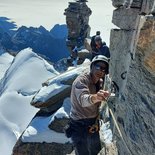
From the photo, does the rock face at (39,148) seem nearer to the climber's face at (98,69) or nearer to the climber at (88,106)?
the climber at (88,106)

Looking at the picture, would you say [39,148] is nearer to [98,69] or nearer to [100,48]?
[100,48]

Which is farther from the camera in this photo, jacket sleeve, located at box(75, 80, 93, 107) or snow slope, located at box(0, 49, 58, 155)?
snow slope, located at box(0, 49, 58, 155)

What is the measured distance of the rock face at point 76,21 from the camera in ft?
82.1

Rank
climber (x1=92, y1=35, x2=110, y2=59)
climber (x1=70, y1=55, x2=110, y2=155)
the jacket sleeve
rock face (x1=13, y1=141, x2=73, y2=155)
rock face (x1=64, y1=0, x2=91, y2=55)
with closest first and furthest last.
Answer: the jacket sleeve, climber (x1=70, y1=55, x2=110, y2=155), climber (x1=92, y1=35, x2=110, y2=59), rock face (x1=13, y1=141, x2=73, y2=155), rock face (x1=64, y1=0, x2=91, y2=55)

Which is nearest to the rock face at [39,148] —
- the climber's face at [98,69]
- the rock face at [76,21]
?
the climber's face at [98,69]

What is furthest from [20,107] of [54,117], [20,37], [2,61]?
[20,37]

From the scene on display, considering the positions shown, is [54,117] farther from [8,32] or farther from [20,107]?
[8,32]

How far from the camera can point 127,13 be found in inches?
252

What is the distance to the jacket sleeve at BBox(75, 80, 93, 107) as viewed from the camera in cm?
464

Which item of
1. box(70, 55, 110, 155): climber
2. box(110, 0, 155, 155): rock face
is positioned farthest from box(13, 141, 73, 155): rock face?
box(110, 0, 155, 155): rock face

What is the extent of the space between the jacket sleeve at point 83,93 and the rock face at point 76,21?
65.2 ft

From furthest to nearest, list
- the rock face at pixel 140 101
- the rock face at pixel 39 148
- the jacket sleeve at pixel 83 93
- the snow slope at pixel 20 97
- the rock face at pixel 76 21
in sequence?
the rock face at pixel 76 21, the snow slope at pixel 20 97, the rock face at pixel 39 148, the jacket sleeve at pixel 83 93, the rock face at pixel 140 101

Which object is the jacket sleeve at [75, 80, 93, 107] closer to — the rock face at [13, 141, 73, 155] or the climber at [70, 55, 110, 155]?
the climber at [70, 55, 110, 155]

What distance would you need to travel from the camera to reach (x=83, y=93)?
479 centimetres
